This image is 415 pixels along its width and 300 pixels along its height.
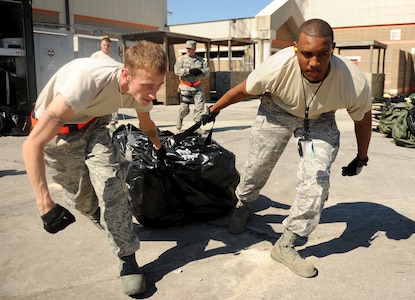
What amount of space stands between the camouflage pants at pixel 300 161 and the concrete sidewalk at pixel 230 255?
33 cm

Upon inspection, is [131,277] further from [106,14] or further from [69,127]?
[106,14]

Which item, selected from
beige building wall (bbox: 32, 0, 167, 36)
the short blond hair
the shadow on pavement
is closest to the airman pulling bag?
the shadow on pavement

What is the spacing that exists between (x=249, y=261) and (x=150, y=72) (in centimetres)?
136

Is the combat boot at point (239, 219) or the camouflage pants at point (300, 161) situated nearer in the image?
the camouflage pants at point (300, 161)

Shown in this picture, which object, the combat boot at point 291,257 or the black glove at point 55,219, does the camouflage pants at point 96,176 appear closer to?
the black glove at point 55,219

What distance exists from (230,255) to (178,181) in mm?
706

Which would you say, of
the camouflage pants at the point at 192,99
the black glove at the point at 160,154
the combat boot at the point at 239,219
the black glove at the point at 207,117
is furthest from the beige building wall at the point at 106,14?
the combat boot at the point at 239,219

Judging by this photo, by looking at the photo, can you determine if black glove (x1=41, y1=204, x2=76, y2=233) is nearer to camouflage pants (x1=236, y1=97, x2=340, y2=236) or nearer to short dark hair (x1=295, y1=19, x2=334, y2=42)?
camouflage pants (x1=236, y1=97, x2=340, y2=236)

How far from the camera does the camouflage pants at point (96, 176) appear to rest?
7.72ft

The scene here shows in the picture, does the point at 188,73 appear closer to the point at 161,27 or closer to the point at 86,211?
the point at 86,211

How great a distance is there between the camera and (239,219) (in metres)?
3.10

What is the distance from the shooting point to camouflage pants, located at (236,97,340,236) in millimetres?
2506

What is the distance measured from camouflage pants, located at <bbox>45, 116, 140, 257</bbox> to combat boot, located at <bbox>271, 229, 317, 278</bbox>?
2.88 ft

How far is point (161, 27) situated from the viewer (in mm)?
27969
